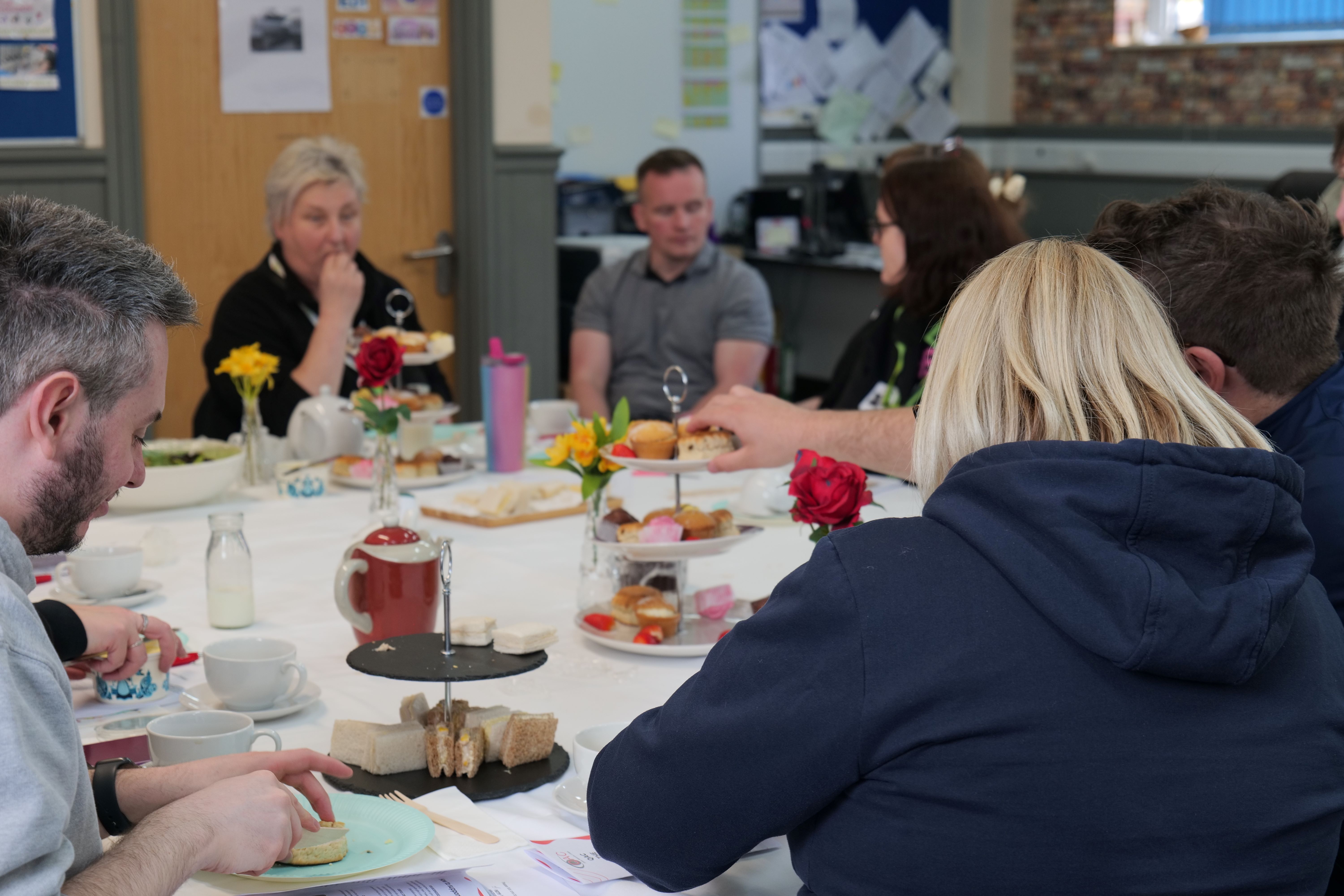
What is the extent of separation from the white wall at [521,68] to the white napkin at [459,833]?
358 centimetres

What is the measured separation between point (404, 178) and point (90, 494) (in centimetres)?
377

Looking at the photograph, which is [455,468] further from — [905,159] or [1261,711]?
[1261,711]

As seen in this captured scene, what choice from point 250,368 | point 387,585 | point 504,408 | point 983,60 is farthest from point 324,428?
point 983,60

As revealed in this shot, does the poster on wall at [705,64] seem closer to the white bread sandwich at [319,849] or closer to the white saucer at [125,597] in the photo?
the white saucer at [125,597]

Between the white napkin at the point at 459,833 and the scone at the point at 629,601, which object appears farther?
the scone at the point at 629,601

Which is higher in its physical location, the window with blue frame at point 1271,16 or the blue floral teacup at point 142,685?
the window with blue frame at point 1271,16

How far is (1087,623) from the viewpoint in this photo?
0.89 meters

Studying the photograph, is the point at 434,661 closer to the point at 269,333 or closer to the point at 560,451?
the point at 560,451

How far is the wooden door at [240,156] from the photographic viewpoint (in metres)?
4.16

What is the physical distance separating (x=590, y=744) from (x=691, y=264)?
275cm

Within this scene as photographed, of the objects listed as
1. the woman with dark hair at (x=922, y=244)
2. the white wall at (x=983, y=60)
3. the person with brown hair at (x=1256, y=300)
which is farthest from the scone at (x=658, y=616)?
the white wall at (x=983, y=60)

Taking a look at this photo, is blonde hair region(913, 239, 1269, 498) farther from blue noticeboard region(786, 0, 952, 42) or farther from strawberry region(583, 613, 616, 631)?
blue noticeboard region(786, 0, 952, 42)

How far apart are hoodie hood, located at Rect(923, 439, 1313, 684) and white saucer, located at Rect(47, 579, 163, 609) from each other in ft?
4.39

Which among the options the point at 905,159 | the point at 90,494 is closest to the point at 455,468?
the point at 905,159
